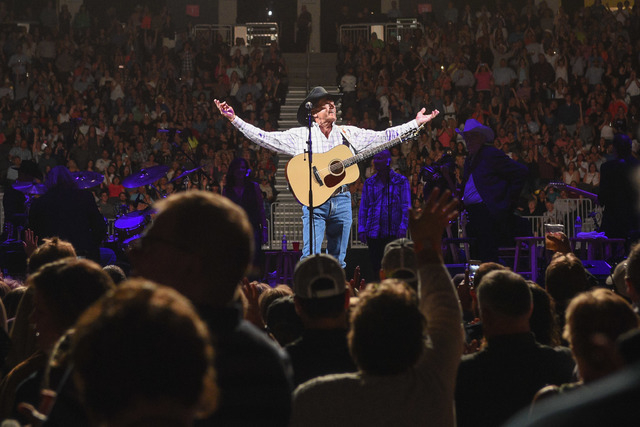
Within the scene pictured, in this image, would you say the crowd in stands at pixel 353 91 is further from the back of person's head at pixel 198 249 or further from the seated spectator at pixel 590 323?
the back of person's head at pixel 198 249

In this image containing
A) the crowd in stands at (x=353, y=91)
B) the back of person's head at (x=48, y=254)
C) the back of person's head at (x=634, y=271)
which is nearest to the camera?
the back of person's head at (x=634, y=271)

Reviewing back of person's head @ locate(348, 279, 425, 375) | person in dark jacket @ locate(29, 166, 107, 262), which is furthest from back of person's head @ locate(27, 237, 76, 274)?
person in dark jacket @ locate(29, 166, 107, 262)

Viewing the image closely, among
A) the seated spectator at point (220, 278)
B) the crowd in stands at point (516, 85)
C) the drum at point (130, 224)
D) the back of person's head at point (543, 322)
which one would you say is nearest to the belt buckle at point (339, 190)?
the drum at point (130, 224)

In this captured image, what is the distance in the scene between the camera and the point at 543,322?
3.65 m

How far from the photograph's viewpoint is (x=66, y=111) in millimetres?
18969

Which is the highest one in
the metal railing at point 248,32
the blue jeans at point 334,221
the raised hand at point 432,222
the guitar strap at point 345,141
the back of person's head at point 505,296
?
the metal railing at point 248,32

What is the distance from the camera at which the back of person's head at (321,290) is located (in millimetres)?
2896

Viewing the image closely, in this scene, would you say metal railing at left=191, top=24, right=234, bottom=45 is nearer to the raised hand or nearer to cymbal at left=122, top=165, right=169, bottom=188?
cymbal at left=122, top=165, right=169, bottom=188

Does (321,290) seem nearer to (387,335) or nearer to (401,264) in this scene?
(387,335)

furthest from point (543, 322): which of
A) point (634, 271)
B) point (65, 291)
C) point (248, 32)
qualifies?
point (248, 32)

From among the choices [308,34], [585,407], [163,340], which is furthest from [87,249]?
[308,34]

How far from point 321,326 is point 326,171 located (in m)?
6.31

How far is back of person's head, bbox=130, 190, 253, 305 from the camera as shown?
74.7 inches

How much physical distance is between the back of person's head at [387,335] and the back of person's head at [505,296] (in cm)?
74
